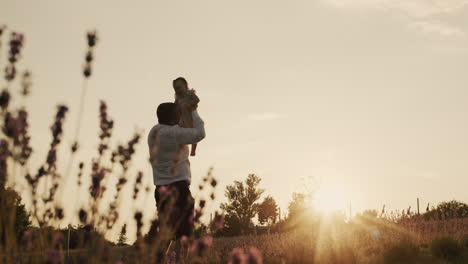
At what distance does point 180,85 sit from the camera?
5074 mm

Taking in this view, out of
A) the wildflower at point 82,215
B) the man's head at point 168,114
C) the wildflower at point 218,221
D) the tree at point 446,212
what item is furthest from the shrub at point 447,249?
the wildflower at point 82,215

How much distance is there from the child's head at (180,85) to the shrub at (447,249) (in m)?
4.65

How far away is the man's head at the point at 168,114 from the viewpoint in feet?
16.0

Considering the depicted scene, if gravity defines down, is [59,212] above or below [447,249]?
above

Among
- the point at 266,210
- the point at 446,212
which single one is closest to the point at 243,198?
the point at 266,210

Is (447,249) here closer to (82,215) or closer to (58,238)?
(82,215)

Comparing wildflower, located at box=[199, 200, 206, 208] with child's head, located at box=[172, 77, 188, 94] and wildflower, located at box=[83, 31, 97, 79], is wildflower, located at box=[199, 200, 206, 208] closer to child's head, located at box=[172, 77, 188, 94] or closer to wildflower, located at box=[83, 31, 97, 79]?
wildflower, located at box=[83, 31, 97, 79]

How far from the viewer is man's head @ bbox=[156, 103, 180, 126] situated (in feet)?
16.0

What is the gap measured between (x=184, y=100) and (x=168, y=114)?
0.20 meters

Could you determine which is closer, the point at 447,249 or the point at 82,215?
the point at 82,215

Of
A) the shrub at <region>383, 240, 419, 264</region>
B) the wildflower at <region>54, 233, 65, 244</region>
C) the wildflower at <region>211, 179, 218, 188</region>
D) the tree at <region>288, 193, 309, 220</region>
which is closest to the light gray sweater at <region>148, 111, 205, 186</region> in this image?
the wildflower at <region>211, 179, 218, 188</region>

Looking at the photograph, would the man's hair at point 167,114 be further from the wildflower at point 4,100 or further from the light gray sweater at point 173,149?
the wildflower at point 4,100

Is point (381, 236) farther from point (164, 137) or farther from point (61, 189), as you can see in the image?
point (61, 189)

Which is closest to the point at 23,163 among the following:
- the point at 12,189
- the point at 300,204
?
the point at 12,189
